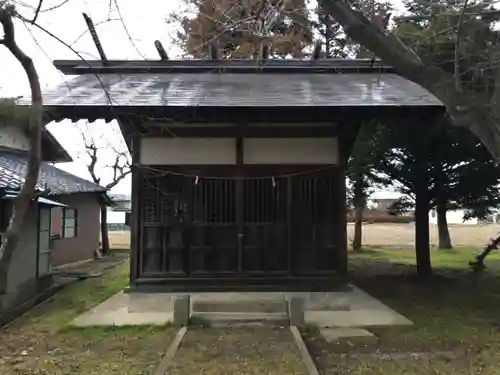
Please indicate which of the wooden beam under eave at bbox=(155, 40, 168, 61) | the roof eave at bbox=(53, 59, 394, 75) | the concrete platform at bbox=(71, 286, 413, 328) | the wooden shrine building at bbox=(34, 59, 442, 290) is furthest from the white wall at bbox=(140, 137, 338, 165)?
the wooden beam under eave at bbox=(155, 40, 168, 61)

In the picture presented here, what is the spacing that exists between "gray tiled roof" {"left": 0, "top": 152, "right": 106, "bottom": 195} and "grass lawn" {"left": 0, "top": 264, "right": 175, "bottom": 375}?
10.7 feet

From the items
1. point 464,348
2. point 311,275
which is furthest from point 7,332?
point 464,348

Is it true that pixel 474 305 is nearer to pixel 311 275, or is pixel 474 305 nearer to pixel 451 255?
pixel 311 275

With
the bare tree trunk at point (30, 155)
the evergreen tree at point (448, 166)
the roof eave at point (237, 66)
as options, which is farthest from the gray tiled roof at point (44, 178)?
the evergreen tree at point (448, 166)

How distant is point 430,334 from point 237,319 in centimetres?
242

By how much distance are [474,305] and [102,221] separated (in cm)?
1687

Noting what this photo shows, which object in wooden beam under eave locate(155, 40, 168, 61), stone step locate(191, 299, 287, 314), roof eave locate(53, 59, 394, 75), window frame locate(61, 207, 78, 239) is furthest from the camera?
window frame locate(61, 207, 78, 239)

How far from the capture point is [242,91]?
30.7 ft

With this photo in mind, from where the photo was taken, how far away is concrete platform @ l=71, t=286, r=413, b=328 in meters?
7.29

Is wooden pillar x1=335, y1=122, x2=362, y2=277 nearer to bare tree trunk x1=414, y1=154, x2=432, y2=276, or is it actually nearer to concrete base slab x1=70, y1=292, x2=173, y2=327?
bare tree trunk x1=414, y1=154, x2=432, y2=276

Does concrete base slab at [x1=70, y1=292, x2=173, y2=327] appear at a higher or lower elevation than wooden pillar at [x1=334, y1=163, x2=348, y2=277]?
lower

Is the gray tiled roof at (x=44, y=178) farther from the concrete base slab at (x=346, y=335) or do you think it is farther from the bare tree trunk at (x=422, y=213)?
the bare tree trunk at (x=422, y=213)

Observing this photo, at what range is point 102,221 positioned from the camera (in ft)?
73.9

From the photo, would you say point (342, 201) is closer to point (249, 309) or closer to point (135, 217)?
point (249, 309)
